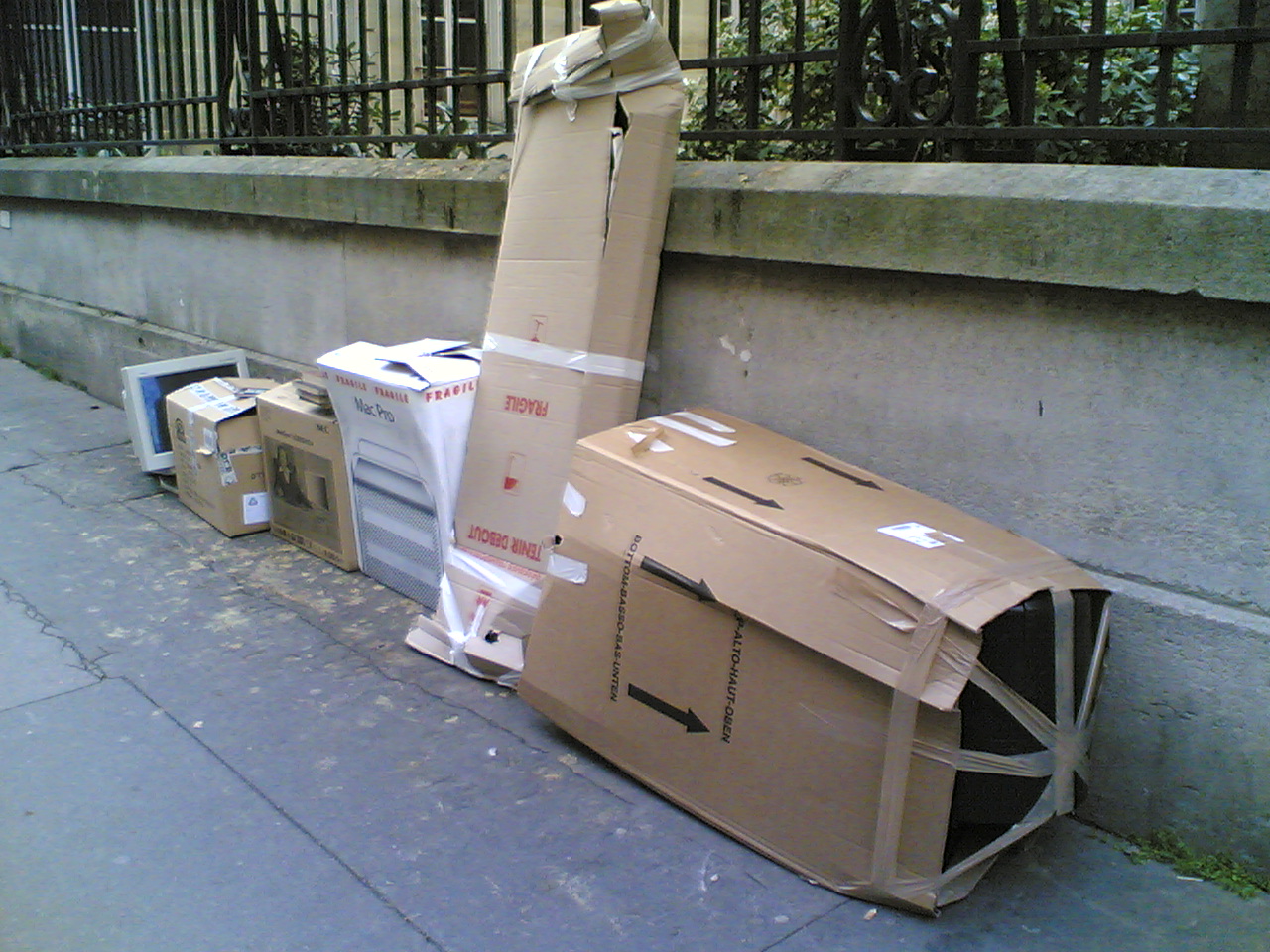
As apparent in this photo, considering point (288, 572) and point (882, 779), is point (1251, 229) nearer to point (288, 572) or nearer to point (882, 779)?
point (882, 779)

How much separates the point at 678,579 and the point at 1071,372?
1.08m

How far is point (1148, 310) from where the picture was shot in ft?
8.26

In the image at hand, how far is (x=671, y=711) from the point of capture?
8.77ft

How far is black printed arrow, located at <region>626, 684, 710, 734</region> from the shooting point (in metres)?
2.62

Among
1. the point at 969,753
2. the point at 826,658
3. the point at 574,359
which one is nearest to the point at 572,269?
the point at 574,359

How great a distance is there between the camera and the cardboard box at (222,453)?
460 centimetres

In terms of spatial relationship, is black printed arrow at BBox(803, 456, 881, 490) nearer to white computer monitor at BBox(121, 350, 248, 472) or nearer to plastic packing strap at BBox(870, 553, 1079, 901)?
plastic packing strap at BBox(870, 553, 1079, 901)

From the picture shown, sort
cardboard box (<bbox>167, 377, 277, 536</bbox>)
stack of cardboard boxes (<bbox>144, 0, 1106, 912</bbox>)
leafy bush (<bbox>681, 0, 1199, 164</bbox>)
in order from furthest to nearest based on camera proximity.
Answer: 1. cardboard box (<bbox>167, 377, 277, 536</bbox>)
2. leafy bush (<bbox>681, 0, 1199, 164</bbox>)
3. stack of cardboard boxes (<bbox>144, 0, 1106, 912</bbox>)

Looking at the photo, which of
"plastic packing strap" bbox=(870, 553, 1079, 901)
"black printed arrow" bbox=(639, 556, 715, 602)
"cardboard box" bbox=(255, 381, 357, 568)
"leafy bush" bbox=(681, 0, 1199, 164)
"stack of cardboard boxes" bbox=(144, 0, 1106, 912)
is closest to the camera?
"plastic packing strap" bbox=(870, 553, 1079, 901)

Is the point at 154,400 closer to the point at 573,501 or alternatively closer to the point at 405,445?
the point at 405,445

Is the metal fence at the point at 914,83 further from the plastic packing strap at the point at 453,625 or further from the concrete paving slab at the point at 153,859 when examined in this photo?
the concrete paving slab at the point at 153,859

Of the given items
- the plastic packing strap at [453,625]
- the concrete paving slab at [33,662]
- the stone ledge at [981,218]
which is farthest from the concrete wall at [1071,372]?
the concrete paving slab at [33,662]

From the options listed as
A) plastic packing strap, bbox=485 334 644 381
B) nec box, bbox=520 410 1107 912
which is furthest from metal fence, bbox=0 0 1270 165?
nec box, bbox=520 410 1107 912

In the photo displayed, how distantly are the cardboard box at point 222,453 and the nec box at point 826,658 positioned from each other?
2303 mm
